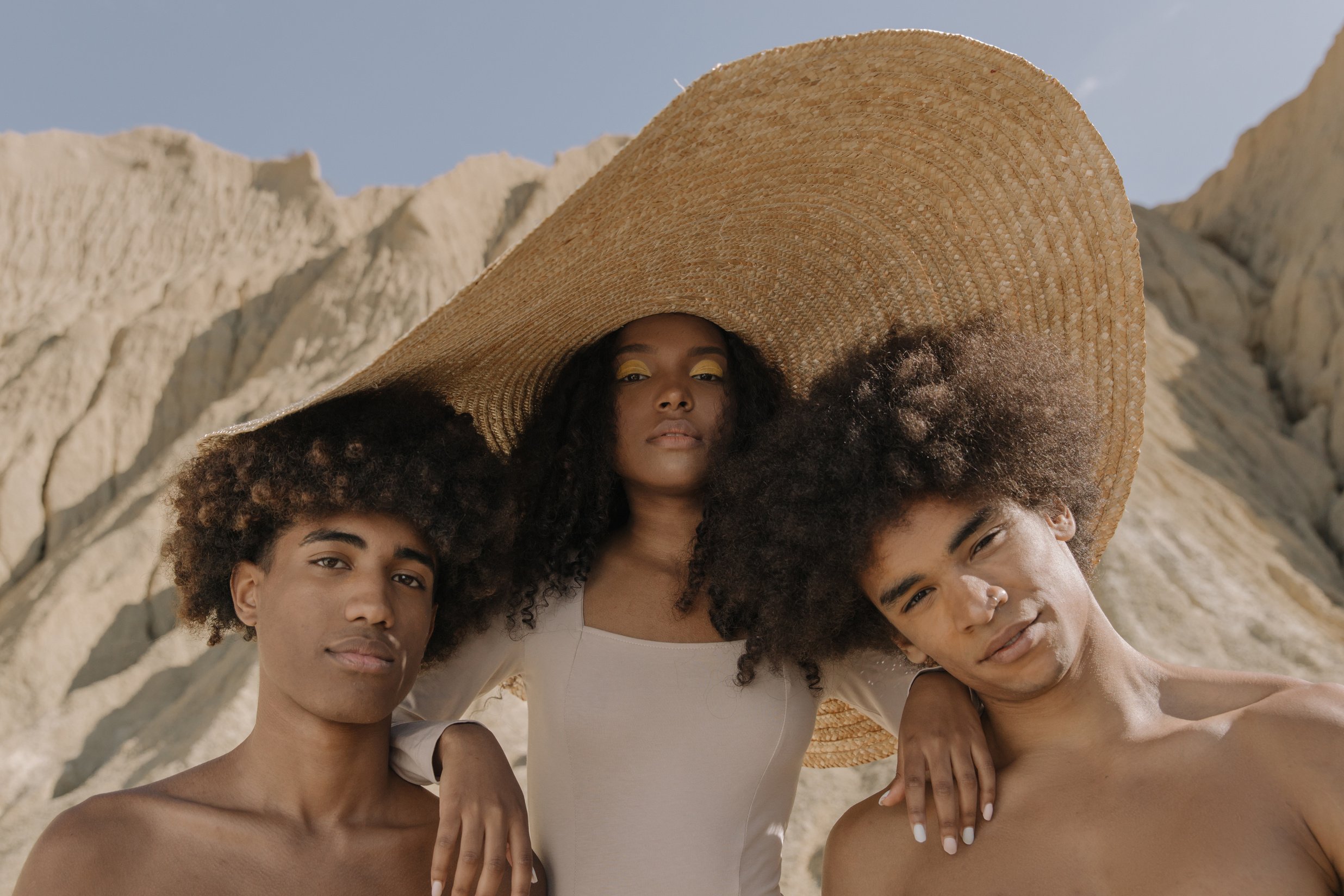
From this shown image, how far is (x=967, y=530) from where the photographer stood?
2166 mm

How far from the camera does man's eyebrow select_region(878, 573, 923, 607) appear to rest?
2.17 metres

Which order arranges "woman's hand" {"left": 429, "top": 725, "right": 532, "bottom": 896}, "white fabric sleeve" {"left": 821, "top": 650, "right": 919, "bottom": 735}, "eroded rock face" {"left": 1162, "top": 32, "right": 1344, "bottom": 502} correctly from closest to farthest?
"woman's hand" {"left": 429, "top": 725, "right": 532, "bottom": 896} < "white fabric sleeve" {"left": 821, "top": 650, "right": 919, "bottom": 735} < "eroded rock face" {"left": 1162, "top": 32, "right": 1344, "bottom": 502}

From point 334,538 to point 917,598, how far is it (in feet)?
4.21

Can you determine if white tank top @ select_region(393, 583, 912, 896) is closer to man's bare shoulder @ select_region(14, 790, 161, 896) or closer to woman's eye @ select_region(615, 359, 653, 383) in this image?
man's bare shoulder @ select_region(14, 790, 161, 896)

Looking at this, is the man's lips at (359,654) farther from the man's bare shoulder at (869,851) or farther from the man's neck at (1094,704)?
the man's neck at (1094,704)

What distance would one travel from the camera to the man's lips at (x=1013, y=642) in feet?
6.64

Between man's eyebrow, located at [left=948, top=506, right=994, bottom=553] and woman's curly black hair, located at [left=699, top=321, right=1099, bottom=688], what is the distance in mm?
66

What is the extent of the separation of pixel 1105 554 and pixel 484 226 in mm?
12546

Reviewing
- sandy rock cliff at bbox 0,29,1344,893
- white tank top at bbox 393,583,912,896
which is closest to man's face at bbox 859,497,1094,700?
white tank top at bbox 393,583,912,896

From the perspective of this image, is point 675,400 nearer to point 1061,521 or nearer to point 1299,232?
point 1061,521

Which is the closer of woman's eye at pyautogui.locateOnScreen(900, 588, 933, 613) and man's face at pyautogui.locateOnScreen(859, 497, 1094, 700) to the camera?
man's face at pyautogui.locateOnScreen(859, 497, 1094, 700)

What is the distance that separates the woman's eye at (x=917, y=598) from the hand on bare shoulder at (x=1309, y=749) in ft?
1.95

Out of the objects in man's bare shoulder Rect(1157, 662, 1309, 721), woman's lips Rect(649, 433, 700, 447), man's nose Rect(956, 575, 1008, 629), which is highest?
woman's lips Rect(649, 433, 700, 447)

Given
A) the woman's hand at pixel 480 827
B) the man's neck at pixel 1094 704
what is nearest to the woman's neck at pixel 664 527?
the woman's hand at pixel 480 827
